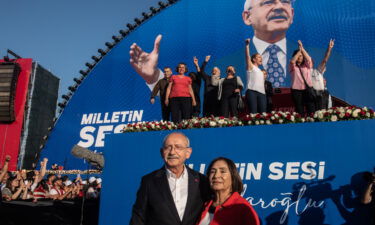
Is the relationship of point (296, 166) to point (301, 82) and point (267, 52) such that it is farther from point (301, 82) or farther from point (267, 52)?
point (267, 52)

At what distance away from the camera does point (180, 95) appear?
6840mm

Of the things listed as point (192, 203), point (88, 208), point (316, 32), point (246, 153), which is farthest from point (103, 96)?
point (192, 203)

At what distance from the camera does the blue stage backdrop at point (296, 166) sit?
170 inches

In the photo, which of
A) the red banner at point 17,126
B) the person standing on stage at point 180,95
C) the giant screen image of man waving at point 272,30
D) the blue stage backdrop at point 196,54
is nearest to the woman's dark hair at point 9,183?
the blue stage backdrop at point 196,54

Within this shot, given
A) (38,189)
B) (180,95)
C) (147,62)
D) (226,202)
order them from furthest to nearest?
(147,62), (38,189), (180,95), (226,202)

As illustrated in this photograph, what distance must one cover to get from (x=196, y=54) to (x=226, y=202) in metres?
13.3

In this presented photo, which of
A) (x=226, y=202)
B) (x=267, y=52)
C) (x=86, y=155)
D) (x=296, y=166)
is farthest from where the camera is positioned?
(x=267, y=52)

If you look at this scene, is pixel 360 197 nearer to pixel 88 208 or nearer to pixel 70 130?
pixel 88 208

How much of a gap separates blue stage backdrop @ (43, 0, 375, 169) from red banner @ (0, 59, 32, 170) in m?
5.97

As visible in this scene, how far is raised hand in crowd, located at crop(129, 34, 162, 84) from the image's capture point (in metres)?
15.6

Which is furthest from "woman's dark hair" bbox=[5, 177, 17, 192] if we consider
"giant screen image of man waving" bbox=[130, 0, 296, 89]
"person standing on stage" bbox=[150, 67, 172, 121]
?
"giant screen image of man waving" bbox=[130, 0, 296, 89]

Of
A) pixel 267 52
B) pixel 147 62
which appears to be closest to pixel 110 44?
pixel 147 62

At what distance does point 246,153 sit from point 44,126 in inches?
983

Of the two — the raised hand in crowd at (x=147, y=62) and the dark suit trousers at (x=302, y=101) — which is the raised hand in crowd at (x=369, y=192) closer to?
the dark suit trousers at (x=302, y=101)
